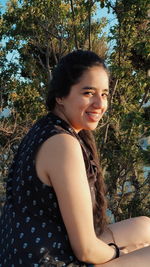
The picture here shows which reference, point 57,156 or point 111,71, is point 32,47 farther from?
point 57,156

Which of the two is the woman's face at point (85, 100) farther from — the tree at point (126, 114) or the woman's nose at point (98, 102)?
the tree at point (126, 114)

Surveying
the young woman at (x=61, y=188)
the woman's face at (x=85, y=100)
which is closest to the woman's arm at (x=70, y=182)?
the young woman at (x=61, y=188)

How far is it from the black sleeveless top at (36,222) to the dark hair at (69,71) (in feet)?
0.57

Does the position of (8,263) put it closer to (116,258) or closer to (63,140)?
(116,258)

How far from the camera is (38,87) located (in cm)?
688

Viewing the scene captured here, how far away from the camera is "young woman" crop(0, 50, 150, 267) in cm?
144

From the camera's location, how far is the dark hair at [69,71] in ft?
5.47

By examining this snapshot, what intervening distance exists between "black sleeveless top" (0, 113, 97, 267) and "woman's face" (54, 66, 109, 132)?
4.4 inches

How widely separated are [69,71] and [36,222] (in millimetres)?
636

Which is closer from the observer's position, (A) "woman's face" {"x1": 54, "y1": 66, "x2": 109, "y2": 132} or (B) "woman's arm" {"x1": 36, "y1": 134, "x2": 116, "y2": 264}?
(B) "woman's arm" {"x1": 36, "y1": 134, "x2": 116, "y2": 264}

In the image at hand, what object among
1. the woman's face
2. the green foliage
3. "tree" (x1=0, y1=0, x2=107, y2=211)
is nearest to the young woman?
the woman's face

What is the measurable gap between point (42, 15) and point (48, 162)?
470 centimetres

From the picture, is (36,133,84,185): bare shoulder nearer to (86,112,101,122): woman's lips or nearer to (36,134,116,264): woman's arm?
(36,134,116,264): woman's arm

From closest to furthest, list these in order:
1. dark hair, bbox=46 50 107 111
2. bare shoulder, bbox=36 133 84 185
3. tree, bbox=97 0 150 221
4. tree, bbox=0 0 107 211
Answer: bare shoulder, bbox=36 133 84 185 → dark hair, bbox=46 50 107 111 → tree, bbox=97 0 150 221 → tree, bbox=0 0 107 211
